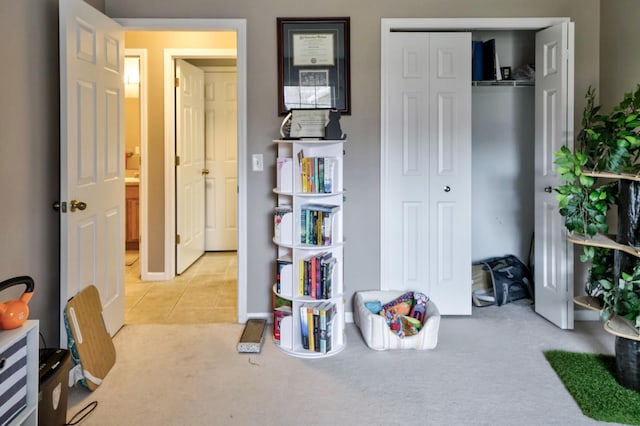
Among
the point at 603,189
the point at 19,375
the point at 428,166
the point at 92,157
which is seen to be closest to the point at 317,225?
the point at 428,166

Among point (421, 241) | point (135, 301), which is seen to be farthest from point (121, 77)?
point (421, 241)

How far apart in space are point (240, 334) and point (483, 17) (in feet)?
8.60

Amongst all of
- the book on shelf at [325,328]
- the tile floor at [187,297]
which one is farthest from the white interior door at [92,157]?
the book on shelf at [325,328]

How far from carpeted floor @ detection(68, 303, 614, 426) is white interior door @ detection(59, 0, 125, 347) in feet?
1.46

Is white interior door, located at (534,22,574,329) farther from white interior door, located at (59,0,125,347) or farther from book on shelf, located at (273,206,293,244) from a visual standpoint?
white interior door, located at (59,0,125,347)

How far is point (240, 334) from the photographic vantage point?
3.47 metres

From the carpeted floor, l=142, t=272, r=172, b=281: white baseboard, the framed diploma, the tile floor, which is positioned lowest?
the carpeted floor

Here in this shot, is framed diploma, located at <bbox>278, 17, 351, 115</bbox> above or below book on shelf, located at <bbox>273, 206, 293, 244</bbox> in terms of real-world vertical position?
above

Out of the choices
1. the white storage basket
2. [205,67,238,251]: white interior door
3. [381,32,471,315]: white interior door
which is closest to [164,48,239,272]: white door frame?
[205,67,238,251]: white interior door

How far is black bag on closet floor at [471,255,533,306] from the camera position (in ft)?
13.2

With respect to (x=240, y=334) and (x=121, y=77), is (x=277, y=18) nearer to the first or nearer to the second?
(x=121, y=77)

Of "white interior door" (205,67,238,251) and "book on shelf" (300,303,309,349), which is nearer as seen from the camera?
"book on shelf" (300,303,309,349)

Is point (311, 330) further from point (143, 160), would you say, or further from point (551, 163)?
point (143, 160)

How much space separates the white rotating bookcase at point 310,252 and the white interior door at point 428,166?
0.58 metres
